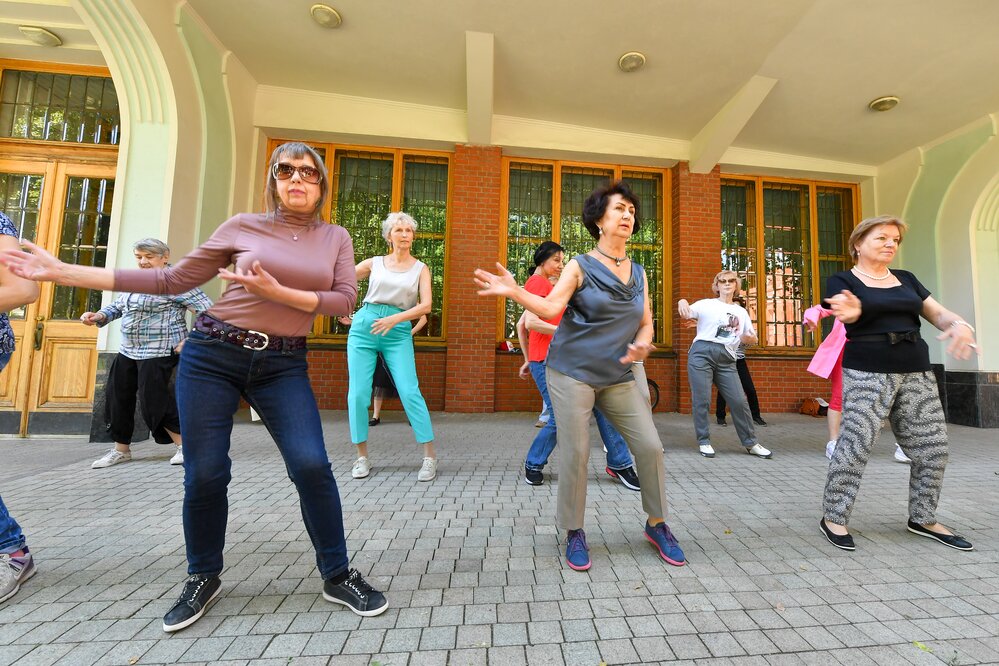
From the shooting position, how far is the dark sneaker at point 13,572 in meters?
1.89

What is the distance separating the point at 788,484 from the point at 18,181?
9.80 m

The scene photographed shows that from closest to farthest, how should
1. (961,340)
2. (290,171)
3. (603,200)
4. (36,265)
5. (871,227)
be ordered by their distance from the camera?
(36,265) → (290,171) → (961,340) → (603,200) → (871,227)

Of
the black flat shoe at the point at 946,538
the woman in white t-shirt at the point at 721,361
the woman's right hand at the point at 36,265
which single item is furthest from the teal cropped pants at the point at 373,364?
the black flat shoe at the point at 946,538

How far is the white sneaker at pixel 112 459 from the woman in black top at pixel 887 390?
18.8ft

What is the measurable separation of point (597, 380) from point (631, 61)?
576 centimetres

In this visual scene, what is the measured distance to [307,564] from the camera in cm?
222

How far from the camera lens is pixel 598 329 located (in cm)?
226

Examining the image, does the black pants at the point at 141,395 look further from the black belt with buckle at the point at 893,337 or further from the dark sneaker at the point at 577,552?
the black belt with buckle at the point at 893,337

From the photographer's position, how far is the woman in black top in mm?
2531

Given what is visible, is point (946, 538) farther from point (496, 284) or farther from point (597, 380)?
point (496, 284)

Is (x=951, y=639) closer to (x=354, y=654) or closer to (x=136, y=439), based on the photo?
(x=354, y=654)

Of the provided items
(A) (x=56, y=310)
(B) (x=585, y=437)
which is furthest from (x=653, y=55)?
(A) (x=56, y=310)

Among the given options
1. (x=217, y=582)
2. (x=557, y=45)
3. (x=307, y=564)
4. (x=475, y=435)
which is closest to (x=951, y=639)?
(x=307, y=564)

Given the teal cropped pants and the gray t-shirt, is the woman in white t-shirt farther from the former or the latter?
the teal cropped pants
